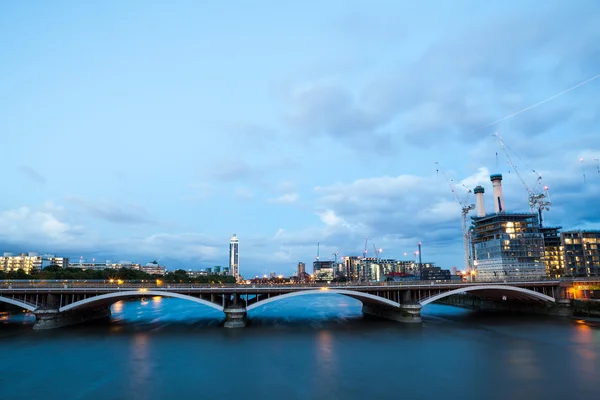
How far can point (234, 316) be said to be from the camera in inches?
2547

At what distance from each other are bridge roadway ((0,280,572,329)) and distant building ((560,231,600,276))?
103 metres

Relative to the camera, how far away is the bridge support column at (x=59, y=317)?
6209cm

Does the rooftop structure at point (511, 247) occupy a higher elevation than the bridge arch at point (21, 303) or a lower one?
higher

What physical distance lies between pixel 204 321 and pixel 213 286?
16042 mm

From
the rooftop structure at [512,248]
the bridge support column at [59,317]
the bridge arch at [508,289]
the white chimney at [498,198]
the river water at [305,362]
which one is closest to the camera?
the river water at [305,362]

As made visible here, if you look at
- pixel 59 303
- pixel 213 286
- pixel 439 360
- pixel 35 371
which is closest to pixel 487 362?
pixel 439 360

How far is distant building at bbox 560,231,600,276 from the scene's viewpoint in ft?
518

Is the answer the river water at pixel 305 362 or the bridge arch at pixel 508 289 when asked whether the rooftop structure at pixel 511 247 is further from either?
the river water at pixel 305 362

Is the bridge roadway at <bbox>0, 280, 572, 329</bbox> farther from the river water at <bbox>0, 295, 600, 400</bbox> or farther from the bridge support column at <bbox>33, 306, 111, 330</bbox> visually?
the river water at <bbox>0, 295, 600, 400</bbox>

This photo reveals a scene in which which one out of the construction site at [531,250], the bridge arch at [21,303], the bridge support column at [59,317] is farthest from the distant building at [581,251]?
the bridge arch at [21,303]

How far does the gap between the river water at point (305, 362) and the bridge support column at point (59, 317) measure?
2.50m

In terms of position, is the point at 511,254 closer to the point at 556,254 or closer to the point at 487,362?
the point at 556,254

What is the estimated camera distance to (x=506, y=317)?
262ft

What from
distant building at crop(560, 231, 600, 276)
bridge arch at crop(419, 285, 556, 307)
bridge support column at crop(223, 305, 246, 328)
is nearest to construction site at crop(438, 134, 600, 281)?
distant building at crop(560, 231, 600, 276)
